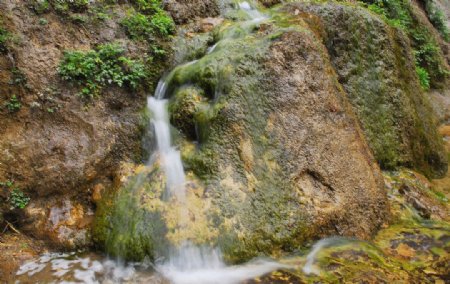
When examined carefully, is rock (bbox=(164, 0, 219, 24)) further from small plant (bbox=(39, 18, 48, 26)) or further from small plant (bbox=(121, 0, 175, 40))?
small plant (bbox=(39, 18, 48, 26))

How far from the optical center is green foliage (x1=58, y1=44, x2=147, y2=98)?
511 cm

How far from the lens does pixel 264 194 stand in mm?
4297

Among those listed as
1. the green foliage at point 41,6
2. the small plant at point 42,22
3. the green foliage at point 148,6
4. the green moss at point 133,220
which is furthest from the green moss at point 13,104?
the green foliage at point 148,6

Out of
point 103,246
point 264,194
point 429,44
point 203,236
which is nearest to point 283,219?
point 264,194

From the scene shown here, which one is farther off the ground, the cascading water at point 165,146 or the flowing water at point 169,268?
the cascading water at point 165,146

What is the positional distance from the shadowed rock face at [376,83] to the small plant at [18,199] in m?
5.36

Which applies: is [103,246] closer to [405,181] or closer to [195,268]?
[195,268]

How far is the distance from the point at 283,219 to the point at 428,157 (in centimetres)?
436

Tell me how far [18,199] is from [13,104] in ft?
4.36

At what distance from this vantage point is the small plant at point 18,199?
445 centimetres

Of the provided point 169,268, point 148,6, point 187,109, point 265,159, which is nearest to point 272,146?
point 265,159

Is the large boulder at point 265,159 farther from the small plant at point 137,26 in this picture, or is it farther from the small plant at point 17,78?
the small plant at point 17,78

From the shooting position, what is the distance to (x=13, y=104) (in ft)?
15.6

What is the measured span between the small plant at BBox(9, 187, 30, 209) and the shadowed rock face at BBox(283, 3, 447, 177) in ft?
17.6
